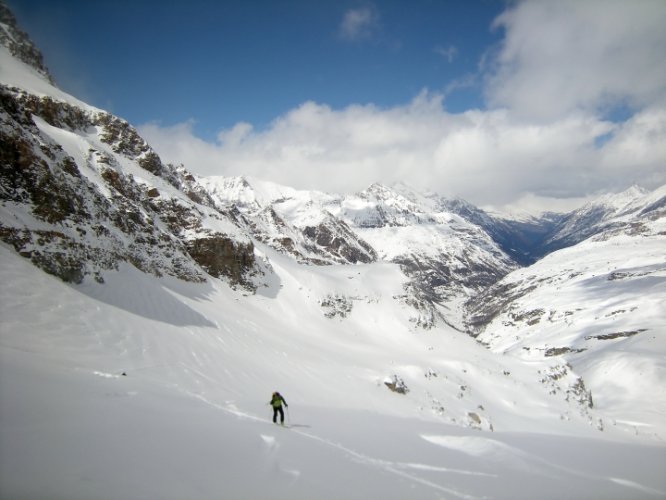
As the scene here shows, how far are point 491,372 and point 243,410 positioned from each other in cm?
3805

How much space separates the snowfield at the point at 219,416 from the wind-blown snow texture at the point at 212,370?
0.27 ft

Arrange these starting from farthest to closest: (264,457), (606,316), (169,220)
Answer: (606,316) < (169,220) < (264,457)

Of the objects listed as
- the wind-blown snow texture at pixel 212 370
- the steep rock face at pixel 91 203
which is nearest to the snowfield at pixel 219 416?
the wind-blown snow texture at pixel 212 370

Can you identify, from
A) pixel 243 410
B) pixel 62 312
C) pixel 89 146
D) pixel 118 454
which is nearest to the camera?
pixel 118 454

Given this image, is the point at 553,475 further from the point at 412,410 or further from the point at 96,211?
the point at 96,211

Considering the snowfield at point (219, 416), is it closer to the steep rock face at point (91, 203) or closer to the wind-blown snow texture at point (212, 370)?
the wind-blown snow texture at point (212, 370)

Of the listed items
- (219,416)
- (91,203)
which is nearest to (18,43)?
(91,203)

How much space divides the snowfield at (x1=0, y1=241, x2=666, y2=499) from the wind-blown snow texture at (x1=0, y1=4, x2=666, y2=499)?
0.27 feet

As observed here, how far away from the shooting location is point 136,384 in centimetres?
1285

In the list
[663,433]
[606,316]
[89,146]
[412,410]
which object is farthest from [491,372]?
[606,316]

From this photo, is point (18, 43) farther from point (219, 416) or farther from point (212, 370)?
point (219, 416)

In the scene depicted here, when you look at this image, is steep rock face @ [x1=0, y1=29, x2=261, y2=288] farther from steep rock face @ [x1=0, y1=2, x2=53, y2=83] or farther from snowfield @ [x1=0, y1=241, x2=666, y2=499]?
snowfield @ [x1=0, y1=241, x2=666, y2=499]

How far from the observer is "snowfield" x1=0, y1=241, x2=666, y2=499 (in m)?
6.41

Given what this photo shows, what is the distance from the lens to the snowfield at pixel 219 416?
6410mm
